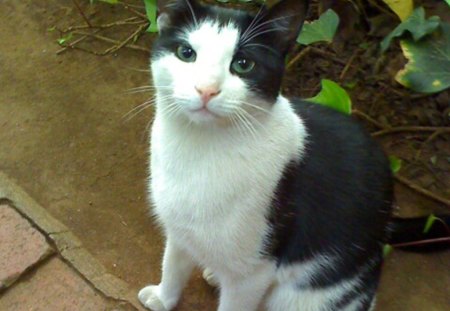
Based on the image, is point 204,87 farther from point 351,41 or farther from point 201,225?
point 351,41

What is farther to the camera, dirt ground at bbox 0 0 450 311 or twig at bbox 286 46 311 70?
twig at bbox 286 46 311 70

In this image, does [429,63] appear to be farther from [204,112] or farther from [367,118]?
[204,112]

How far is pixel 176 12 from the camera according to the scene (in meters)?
1.25

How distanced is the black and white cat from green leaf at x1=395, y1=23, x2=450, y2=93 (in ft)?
0.97

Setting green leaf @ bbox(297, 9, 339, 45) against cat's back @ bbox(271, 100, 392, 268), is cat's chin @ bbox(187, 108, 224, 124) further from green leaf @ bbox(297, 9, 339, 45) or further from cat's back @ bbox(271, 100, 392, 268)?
green leaf @ bbox(297, 9, 339, 45)

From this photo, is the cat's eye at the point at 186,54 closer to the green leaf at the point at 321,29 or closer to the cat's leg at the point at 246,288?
the cat's leg at the point at 246,288

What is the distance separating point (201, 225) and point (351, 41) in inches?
44.2

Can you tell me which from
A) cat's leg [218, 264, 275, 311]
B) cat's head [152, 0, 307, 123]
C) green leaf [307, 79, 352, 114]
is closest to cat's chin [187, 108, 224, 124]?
cat's head [152, 0, 307, 123]

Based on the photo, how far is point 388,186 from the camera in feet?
4.94

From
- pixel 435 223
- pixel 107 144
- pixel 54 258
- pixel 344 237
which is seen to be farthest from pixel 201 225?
pixel 107 144

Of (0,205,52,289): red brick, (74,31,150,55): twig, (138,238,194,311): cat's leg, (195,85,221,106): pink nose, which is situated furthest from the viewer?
(74,31,150,55): twig

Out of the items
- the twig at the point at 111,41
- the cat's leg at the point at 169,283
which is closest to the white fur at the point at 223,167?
the cat's leg at the point at 169,283

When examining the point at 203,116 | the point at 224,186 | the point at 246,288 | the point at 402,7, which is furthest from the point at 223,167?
the point at 402,7

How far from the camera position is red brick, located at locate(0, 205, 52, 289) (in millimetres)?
1699
